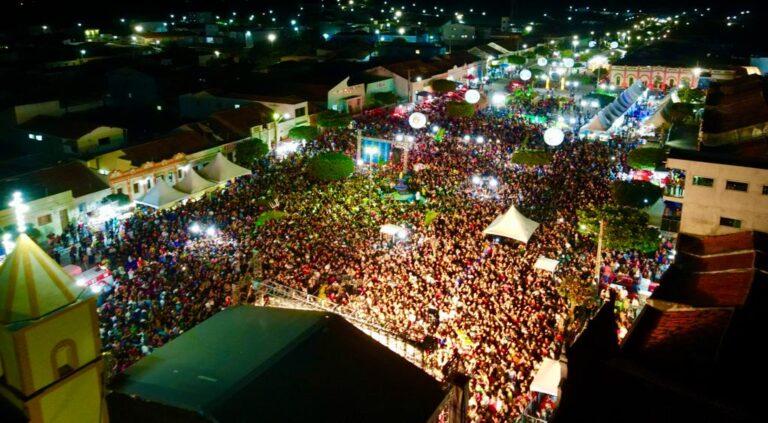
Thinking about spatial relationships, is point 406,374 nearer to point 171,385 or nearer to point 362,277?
point 171,385

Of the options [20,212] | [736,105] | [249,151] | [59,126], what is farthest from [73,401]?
[59,126]

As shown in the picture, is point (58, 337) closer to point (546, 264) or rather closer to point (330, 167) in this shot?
point (546, 264)

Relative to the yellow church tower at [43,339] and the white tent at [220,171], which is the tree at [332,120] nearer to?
the white tent at [220,171]

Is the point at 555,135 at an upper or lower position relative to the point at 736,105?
lower

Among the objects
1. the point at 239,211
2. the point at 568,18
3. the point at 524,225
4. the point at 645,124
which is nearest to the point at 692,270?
the point at 524,225

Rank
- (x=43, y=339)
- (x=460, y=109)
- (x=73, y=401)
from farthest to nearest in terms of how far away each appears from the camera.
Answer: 1. (x=460, y=109)
2. (x=73, y=401)
3. (x=43, y=339)

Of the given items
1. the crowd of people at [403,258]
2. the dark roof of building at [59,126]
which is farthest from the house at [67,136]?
the crowd of people at [403,258]

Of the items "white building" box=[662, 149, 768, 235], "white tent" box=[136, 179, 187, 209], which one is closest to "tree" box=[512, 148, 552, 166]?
"white building" box=[662, 149, 768, 235]
